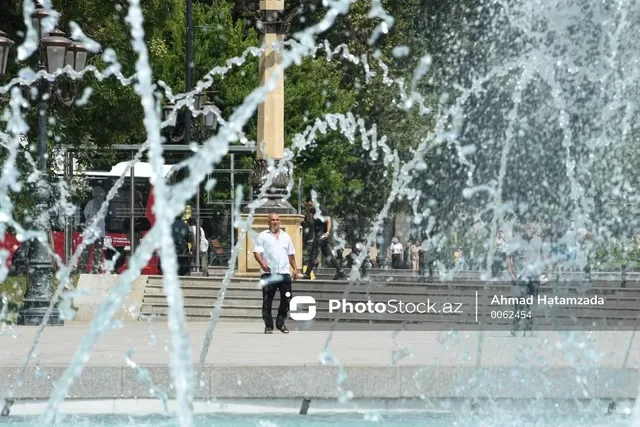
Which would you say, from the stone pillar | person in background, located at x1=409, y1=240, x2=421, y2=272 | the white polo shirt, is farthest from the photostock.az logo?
person in background, located at x1=409, y1=240, x2=421, y2=272

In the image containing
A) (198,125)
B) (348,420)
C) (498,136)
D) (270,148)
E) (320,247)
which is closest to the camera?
(348,420)

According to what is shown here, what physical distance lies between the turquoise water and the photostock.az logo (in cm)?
944

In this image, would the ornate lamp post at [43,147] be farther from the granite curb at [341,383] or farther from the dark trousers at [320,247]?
the granite curb at [341,383]

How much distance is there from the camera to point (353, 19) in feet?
161

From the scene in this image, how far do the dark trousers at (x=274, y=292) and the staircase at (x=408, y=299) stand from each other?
6.38ft

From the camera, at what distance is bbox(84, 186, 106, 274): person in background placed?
26397mm

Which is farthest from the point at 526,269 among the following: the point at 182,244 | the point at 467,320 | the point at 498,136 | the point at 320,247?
the point at 498,136

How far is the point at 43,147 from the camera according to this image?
18.5 m

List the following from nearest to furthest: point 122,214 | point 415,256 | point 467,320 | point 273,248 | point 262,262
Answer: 1. point 273,248
2. point 262,262
3. point 467,320
4. point 122,214
5. point 415,256

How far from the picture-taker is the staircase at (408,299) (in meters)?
20.2

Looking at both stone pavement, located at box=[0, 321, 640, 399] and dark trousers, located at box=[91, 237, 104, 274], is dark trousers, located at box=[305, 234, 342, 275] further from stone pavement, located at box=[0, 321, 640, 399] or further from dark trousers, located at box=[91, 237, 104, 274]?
stone pavement, located at box=[0, 321, 640, 399]

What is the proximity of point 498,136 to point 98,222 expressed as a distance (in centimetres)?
1707

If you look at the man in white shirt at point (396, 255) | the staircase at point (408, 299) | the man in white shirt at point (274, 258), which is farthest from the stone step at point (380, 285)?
the man in white shirt at point (396, 255)

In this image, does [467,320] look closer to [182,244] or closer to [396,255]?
[182,244]
